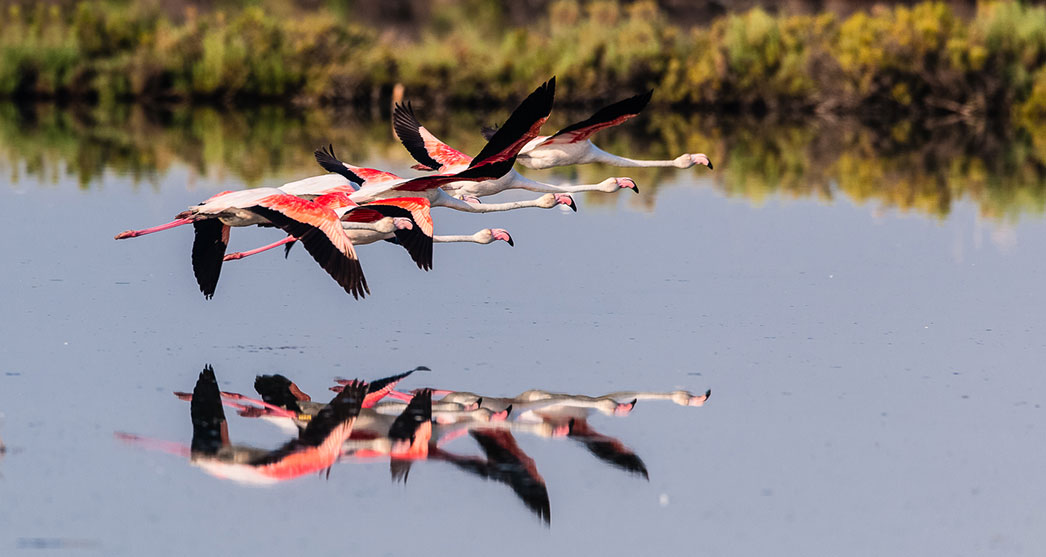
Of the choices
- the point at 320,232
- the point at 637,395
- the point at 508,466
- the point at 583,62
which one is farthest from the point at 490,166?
the point at 583,62

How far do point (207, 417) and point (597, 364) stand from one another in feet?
6.83

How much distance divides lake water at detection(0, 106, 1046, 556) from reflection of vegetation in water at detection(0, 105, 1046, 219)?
909 mm

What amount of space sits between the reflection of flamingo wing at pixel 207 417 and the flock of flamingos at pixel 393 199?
0.78 meters

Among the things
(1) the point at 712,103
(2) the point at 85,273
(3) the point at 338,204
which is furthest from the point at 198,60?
(3) the point at 338,204

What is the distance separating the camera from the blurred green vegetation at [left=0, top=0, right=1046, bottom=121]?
94.1 ft

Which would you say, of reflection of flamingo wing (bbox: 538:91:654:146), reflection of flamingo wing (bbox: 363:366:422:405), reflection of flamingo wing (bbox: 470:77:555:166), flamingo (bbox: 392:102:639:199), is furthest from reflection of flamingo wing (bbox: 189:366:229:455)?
reflection of flamingo wing (bbox: 538:91:654:146)

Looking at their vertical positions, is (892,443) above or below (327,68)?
above

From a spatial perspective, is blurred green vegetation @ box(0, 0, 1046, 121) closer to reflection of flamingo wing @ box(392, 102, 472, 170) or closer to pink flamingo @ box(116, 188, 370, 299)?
reflection of flamingo wing @ box(392, 102, 472, 170)

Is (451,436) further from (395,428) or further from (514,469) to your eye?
(514,469)

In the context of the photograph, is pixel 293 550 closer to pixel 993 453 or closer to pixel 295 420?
pixel 295 420

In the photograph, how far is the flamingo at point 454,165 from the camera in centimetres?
917

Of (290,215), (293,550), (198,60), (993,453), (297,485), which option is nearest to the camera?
(293,550)

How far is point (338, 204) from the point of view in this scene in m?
8.38

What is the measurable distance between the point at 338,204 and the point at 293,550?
10.6 feet
